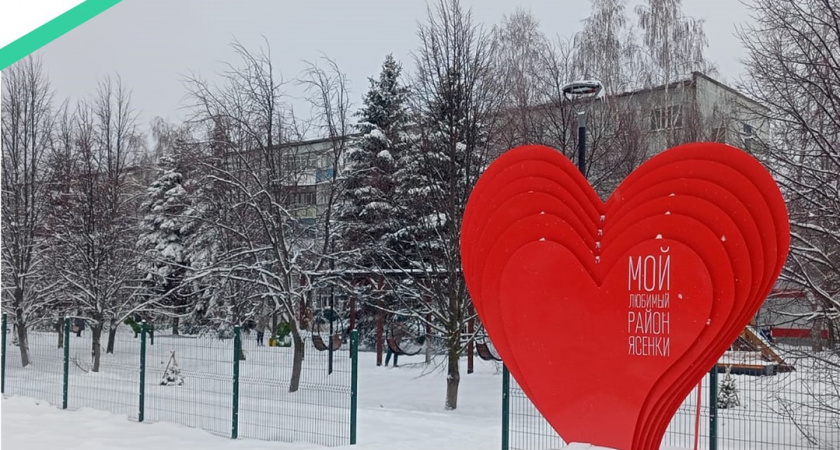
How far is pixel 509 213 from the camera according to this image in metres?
7.86

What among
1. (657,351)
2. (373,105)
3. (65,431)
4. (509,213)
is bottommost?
(65,431)

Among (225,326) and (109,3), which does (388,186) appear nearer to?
(225,326)

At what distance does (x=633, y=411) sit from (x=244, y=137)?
581 inches

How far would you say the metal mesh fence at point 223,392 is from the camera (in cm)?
1146

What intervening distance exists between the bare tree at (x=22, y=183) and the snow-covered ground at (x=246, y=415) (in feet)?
21.9

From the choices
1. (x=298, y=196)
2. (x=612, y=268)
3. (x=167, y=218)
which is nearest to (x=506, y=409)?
(x=612, y=268)

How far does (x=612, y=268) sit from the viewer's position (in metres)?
7.26

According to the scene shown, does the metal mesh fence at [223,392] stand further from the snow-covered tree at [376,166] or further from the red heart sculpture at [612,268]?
the snow-covered tree at [376,166]

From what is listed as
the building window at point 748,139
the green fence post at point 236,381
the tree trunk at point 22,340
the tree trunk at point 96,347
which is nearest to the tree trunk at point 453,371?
the green fence post at point 236,381

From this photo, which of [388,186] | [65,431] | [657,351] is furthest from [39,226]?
[657,351]

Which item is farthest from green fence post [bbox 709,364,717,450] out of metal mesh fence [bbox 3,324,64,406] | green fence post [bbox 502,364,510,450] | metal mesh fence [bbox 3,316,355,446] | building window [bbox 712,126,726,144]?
metal mesh fence [bbox 3,324,64,406]

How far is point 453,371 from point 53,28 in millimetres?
9598

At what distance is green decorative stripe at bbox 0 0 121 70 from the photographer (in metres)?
8.52

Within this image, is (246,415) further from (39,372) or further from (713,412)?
(39,372)
